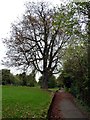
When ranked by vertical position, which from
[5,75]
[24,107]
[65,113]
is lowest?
[65,113]

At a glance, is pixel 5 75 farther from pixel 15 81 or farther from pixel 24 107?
pixel 24 107

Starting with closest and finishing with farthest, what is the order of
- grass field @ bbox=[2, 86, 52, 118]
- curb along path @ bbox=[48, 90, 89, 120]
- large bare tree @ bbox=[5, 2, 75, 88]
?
grass field @ bbox=[2, 86, 52, 118] < curb along path @ bbox=[48, 90, 89, 120] < large bare tree @ bbox=[5, 2, 75, 88]

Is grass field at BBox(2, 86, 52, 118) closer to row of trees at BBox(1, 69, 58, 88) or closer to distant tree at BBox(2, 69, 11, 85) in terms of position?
row of trees at BBox(1, 69, 58, 88)

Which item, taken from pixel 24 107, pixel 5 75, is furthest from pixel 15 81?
pixel 24 107

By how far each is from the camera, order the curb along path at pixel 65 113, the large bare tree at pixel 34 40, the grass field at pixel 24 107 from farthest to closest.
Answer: the large bare tree at pixel 34 40, the curb along path at pixel 65 113, the grass field at pixel 24 107

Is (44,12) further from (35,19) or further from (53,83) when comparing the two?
(53,83)

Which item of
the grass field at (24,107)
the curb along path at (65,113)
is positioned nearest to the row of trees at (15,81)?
the grass field at (24,107)

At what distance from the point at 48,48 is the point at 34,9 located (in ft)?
24.1

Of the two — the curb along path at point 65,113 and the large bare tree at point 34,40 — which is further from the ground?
the large bare tree at point 34,40

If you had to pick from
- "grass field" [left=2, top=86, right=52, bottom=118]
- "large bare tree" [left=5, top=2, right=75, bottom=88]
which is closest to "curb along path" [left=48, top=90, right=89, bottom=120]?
"grass field" [left=2, top=86, right=52, bottom=118]

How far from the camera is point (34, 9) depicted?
53.3 meters

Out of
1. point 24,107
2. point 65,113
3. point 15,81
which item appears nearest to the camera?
point 24,107

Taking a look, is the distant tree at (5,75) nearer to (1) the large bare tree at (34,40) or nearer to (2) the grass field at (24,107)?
(1) the large bare tree at (34,40)

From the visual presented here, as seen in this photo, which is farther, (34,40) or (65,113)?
(34,40)
